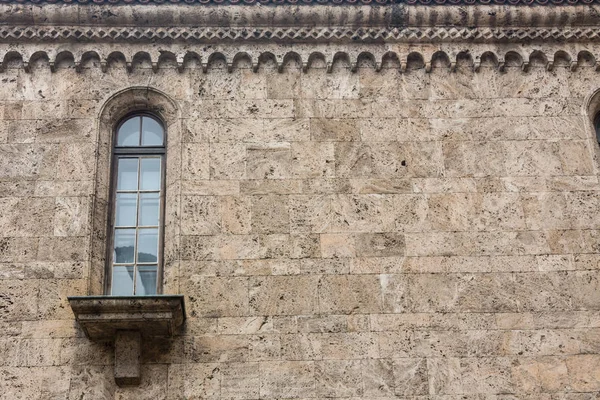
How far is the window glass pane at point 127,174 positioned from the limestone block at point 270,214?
1.67m

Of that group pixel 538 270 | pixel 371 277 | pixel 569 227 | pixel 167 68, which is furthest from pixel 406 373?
pixel 167 68

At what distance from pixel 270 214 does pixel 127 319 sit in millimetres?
2241

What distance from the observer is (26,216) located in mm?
10883

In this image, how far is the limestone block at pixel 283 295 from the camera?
10484 millimetres

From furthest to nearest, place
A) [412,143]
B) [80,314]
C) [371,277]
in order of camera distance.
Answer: [412,143] < [371,277] < [80,314]

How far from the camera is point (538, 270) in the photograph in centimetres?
1085

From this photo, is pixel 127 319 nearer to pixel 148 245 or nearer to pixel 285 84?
pixel 148 245

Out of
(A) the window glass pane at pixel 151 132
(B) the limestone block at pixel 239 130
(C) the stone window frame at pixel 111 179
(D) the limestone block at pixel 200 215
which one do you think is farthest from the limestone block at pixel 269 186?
(A) the window glass pane at pixel 151 132

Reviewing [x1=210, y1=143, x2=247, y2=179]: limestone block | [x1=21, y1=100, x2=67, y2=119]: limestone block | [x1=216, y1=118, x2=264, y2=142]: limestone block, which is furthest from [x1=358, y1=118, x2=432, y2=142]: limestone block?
[x1=21, y1=100, x2=67, y2=119]: limestone block

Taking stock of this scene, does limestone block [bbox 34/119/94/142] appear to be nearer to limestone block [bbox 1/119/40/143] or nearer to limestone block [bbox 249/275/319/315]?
limestone block [bbox 1/119/40/143]

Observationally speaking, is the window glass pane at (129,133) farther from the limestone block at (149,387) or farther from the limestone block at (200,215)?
the limestone block at (149,387)

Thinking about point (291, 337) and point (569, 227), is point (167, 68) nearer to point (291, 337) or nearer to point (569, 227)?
point (291, 337)

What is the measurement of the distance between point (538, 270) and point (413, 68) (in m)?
3.25

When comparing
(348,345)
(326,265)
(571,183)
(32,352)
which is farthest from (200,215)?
(571,183)
